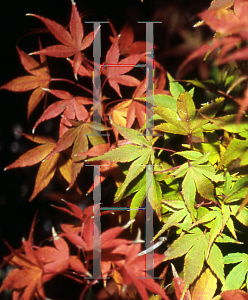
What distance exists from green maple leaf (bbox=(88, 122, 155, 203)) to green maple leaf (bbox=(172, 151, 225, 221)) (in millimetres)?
70

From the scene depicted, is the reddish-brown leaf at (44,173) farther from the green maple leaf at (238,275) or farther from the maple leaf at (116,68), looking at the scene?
the green maple leaf at (238,275)

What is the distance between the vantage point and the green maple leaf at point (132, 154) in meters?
0.53

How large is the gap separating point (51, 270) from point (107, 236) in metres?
0.14

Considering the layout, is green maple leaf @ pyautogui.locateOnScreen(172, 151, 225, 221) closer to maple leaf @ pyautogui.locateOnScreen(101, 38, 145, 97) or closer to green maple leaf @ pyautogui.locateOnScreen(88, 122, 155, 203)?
green maple leaf @ pyautogui.locateOnScreen(88, 122, 155, 203)

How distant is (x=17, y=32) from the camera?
93 cm

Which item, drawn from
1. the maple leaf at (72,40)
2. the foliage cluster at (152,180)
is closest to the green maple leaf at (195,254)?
the foliage cluster at (152,180)

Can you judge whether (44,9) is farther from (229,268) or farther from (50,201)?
(229,268)

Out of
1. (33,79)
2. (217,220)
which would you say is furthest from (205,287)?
(33,79)

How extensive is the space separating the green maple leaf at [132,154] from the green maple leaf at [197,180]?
70 mm

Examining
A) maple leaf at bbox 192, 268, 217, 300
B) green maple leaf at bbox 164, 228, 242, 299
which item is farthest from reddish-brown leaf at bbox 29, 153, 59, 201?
maple leaf at bbox 192, 268, 217, 300

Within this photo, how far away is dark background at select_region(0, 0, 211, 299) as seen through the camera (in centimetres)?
92

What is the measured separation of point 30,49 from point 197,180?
84cm

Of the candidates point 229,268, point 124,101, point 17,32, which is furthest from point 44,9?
point 229,268

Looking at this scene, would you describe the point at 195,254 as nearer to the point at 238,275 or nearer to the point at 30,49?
the point at 238,275
